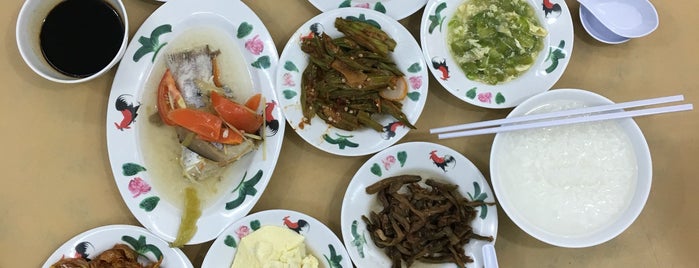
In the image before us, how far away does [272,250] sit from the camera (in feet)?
6.08

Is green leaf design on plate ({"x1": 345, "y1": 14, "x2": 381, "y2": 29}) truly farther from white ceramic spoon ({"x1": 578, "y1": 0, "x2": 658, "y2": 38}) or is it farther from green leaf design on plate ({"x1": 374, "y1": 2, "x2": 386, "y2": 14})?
white ceramic spoon ({"x1": 578, "y1": 0, "x2": 658, "y2": 38})

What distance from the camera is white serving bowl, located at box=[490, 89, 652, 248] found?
1826 millimetres

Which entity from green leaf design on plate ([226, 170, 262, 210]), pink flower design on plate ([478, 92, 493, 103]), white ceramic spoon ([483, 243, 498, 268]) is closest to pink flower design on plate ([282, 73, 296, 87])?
green leaf design on plate ([226, 170, 262, 210])

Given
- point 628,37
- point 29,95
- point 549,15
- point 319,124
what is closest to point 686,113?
point 628,37

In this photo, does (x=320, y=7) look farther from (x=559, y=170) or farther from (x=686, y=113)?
(x=686, y=113)

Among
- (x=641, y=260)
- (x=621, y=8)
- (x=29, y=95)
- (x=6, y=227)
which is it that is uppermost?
(x=621, y=8)

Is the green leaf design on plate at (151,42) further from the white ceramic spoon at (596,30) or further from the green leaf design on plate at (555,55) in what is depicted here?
the white ceramic spoon at (596,30)

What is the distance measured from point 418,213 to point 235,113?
712 mm

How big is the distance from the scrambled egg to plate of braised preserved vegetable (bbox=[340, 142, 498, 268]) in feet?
0.55

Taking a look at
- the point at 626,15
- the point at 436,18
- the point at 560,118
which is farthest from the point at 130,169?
the point at 626,15

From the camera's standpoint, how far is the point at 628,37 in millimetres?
1907

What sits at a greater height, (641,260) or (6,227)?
(6,227)

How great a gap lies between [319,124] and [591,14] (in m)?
1.04

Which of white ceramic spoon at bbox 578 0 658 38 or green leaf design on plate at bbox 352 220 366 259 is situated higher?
white ceramic spoon at bbox 578 0 658 38
